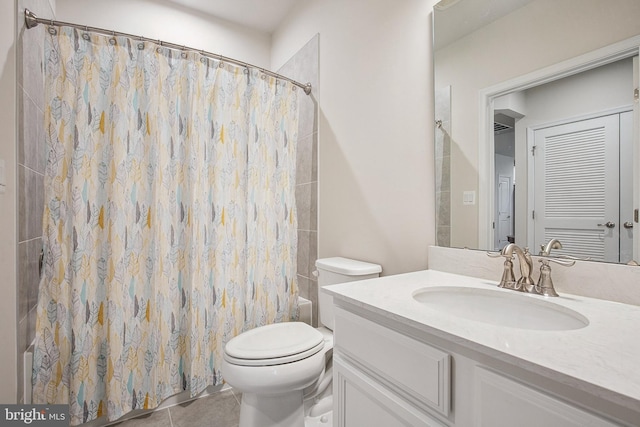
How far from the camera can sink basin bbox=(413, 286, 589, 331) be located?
78 centimetres

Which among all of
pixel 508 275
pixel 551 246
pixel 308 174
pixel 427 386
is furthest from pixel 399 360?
pixel 308 174

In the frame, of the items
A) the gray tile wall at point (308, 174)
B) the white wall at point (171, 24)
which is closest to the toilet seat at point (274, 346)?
the gray tile wall at point (308, 174)

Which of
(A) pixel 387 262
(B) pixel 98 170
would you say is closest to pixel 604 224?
(A) pixel 387 262

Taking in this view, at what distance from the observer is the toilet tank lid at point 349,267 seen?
1433 millimetres

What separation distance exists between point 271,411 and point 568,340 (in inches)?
45.6

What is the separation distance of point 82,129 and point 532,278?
194cm

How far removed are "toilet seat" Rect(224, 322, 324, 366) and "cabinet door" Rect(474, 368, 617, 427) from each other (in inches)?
31.7

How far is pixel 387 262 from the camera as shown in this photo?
148 centimetres

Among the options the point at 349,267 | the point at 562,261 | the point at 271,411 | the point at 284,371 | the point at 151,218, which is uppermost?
the point at 151,218

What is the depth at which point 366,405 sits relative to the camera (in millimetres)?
812

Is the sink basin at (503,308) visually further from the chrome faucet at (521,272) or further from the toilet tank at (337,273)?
the toilet tank at (337,273)

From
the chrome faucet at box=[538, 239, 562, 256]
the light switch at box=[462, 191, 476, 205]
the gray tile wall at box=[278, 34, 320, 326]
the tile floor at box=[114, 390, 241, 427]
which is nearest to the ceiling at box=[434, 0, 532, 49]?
the light switch at box=[462, 191, 476, 205]

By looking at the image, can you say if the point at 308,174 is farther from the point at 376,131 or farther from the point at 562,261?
the point at 562,261
